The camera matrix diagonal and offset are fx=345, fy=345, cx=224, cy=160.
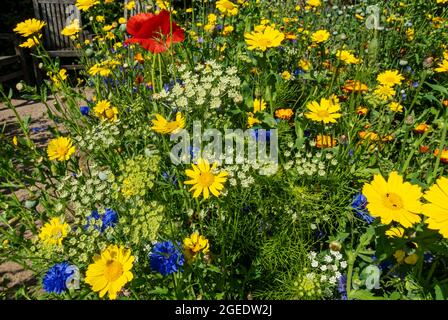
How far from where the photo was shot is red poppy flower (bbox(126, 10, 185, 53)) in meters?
1.39

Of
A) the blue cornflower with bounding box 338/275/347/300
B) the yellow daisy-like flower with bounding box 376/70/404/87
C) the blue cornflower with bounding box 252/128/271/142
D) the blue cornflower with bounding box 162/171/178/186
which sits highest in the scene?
the yellow daisy-like flower with bounding box 376/70/404/87

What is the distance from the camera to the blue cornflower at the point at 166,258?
1.13 metres

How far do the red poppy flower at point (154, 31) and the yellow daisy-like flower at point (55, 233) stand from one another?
2.42 ft

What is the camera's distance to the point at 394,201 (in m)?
1.00

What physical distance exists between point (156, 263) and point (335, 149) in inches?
35.8

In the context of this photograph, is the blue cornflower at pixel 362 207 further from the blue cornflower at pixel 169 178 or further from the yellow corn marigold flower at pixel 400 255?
the blue cornflower at pixel 169 178

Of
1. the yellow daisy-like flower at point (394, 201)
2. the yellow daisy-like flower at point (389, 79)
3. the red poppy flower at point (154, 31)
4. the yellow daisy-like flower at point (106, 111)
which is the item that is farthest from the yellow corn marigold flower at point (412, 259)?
the yellow daisy-like flower at point (106, 111)

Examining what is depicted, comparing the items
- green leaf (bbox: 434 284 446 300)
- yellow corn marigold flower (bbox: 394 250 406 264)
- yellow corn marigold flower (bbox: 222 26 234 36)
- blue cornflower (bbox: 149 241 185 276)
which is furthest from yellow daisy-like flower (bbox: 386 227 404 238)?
yellow corn marigold flower (bbox: 222 26 234 36)

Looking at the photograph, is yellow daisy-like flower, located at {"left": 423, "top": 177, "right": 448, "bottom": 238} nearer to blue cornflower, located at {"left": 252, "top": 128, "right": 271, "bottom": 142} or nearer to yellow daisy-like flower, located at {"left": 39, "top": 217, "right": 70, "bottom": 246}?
blue cornflower, located at {"left": 252, "top": 128, "right": 271, "bottom": 142}

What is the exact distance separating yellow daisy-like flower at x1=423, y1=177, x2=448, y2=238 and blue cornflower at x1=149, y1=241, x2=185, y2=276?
28.4 inches

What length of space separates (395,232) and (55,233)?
3.67ft

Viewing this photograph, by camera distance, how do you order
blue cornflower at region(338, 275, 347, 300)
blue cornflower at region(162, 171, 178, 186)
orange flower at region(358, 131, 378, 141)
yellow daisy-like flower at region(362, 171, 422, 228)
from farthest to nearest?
Result: orange flower at region(358, 131, 378, 141), blue cornflower at region(162, 171, 178, 186), blue cornflower at region(338, 275, 347, 300), yellow daisy-like flower at region(362, 171, 422, 228)

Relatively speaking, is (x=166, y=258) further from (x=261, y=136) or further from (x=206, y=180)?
(x=261, y=136)
